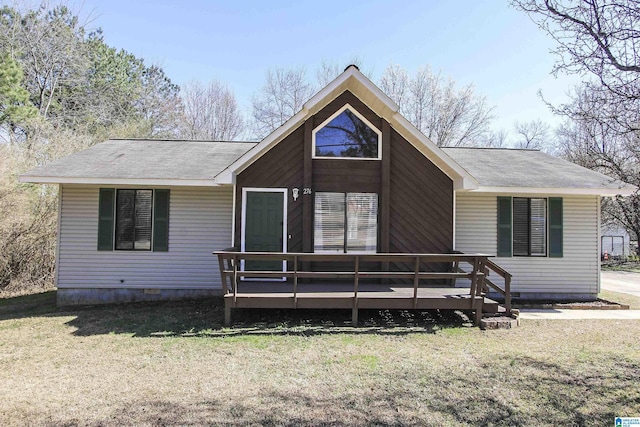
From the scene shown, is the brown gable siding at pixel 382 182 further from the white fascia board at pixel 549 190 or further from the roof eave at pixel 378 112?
the white fascia board at pixel 549 190

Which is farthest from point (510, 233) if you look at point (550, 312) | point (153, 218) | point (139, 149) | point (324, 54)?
point (324, 54)

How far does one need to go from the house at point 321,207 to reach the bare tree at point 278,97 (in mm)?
15688

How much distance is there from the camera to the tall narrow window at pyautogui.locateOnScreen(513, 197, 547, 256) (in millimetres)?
9289

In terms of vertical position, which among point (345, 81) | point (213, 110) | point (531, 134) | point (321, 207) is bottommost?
point (321, 207)

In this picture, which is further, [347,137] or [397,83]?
[397,83]

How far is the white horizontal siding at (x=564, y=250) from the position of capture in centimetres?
924

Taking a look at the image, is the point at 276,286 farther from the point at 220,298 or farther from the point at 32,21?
the point at 32,21

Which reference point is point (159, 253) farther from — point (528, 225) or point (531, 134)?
point (531, 134)

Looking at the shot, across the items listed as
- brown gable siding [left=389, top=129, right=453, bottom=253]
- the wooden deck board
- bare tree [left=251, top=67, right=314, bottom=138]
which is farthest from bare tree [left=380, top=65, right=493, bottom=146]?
the wooden deck board

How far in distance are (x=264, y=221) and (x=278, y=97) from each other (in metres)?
18.8

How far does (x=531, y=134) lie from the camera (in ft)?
111

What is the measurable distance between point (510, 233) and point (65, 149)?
15.7m

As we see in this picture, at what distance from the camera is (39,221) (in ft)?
36.1

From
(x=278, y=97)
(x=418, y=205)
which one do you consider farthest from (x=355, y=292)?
(x=278, y=97)
